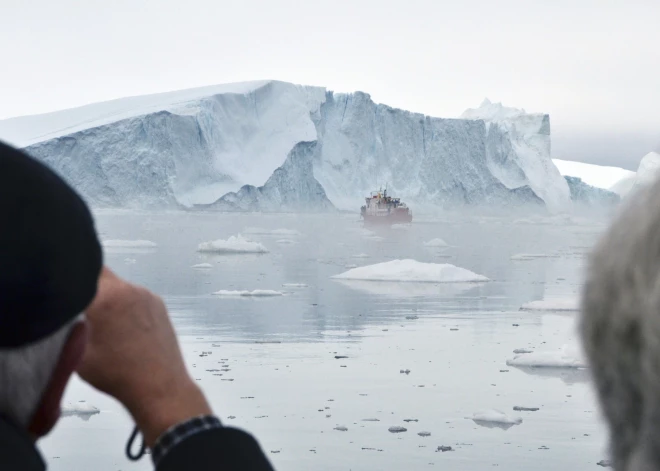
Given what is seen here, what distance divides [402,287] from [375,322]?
11.4 ft

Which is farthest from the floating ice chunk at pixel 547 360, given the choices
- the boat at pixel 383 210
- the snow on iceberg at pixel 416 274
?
the boat at pixel 383 210

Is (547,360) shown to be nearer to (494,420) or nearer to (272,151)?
(494,420)

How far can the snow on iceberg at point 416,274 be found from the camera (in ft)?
36.8

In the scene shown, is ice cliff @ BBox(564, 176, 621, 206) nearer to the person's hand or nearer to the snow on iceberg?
the snow on iceberg

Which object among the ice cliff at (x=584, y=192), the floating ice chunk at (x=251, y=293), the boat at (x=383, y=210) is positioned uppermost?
the floating ice chunk at (x=251, y=293)

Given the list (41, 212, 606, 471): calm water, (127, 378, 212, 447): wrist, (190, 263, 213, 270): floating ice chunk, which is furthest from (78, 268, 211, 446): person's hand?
(190, 263, 213, 270): floating ice chunk

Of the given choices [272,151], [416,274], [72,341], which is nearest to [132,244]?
[416,274]

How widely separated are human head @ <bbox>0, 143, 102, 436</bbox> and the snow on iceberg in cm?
1087

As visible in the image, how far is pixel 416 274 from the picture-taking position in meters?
11.4

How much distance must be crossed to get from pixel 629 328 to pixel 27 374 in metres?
0.26

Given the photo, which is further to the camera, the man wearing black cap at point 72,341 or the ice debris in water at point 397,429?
the ice debris in water at point 397,429

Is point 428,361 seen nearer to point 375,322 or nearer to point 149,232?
point 375,322

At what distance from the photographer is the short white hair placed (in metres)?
0.37

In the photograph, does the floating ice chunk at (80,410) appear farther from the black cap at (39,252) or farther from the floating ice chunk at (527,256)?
the floating ice chunk at (527,256)
